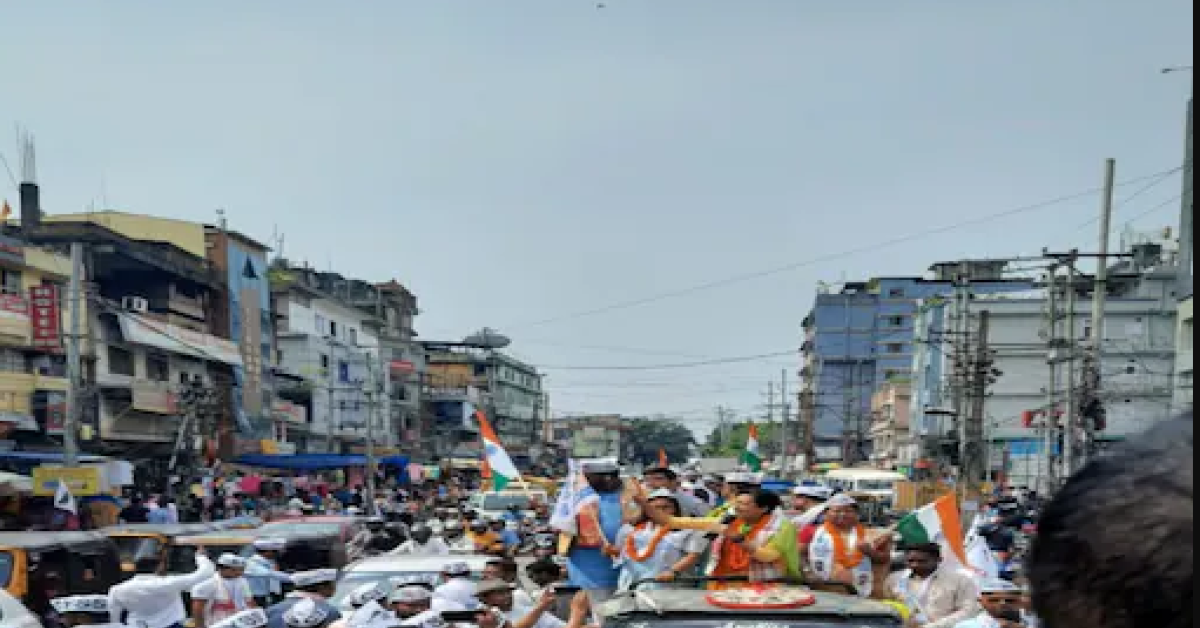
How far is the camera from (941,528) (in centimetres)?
962

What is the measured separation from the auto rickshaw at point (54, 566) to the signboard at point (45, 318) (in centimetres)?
2350

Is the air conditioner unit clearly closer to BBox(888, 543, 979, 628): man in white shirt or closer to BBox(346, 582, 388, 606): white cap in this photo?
BBox(346, 582, 388, 606): white cap

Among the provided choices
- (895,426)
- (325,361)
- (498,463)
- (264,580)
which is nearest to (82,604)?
(264,580)

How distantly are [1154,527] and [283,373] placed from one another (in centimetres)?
5920

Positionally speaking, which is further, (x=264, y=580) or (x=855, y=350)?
(x=855, y=350)

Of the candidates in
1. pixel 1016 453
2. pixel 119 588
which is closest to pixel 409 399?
pixel 1016 453

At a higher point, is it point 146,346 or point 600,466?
point 600,466

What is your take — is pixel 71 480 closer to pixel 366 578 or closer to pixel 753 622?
pixel 366 578

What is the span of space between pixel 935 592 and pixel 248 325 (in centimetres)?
4867

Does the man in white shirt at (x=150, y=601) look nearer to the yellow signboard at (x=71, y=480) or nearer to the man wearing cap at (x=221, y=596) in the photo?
the man wearing cap at (x=221, y=596)

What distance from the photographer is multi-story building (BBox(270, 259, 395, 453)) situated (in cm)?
6369

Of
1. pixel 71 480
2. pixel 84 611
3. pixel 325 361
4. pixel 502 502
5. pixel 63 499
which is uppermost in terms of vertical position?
pixel 84 611

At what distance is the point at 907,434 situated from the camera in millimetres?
80938

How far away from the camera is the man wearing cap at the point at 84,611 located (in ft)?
25.6
